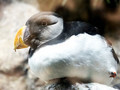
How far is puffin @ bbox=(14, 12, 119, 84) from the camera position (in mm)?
937

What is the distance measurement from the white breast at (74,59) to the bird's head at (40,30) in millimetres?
45

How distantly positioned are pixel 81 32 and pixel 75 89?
0.71 feet

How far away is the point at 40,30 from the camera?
39.0 inches

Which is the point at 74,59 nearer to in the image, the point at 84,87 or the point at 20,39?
the point at 84,87

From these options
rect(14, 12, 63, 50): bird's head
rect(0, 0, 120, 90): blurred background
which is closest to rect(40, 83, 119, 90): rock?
rect(14, 12, 63, 50): bird's head

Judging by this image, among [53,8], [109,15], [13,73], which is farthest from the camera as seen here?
[109,15]

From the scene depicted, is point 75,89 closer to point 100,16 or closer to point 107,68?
point 107,68

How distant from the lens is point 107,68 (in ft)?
3.35

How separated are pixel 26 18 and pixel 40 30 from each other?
0.76 metres

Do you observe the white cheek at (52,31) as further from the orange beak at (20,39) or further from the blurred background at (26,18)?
the blurred background at (26,18)

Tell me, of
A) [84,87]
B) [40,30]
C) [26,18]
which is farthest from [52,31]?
[26,18]

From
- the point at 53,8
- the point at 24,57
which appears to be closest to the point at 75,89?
the point at 24,57

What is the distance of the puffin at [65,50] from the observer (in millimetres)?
937

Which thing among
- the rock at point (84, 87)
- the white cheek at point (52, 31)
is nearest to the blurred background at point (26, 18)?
the rock at point (84, 87)
